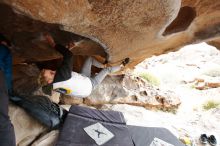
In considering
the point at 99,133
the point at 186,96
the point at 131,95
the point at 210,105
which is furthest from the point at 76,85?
the point at 186,96

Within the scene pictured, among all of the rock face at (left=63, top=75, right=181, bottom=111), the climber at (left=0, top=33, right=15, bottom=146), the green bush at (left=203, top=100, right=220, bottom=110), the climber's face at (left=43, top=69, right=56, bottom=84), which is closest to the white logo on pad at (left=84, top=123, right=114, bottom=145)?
the climber's face at (left=43, top=69, right=56, bottom=84)

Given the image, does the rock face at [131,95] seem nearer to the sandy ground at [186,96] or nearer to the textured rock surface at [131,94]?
the textured rock surface at [131,94]

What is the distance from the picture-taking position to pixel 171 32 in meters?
3.70

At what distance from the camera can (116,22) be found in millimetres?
2703

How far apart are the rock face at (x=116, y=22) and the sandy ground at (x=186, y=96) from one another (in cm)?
189

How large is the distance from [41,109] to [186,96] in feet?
23.2

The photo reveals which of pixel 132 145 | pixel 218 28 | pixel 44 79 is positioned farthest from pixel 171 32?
pixel 44 79

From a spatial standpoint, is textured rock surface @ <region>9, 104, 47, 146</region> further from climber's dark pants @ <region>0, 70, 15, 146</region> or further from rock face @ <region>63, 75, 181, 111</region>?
rock face @ <region>63, 75, 181, 111</region>

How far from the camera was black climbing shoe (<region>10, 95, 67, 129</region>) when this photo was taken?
3.09 metres

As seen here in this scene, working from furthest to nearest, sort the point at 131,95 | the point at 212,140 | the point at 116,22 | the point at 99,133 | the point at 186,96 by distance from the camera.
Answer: the point at 186,96 < the point at 131,95 < the point at 212,140 < the point at 99,133 < the point at 116,22

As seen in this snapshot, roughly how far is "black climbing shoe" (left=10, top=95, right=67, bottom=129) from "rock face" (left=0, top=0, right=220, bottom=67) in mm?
850

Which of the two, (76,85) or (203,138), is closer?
(76,85)

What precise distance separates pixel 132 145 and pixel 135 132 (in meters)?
0.46

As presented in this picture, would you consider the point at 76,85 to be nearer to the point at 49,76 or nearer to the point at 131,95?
the point at 49,76
